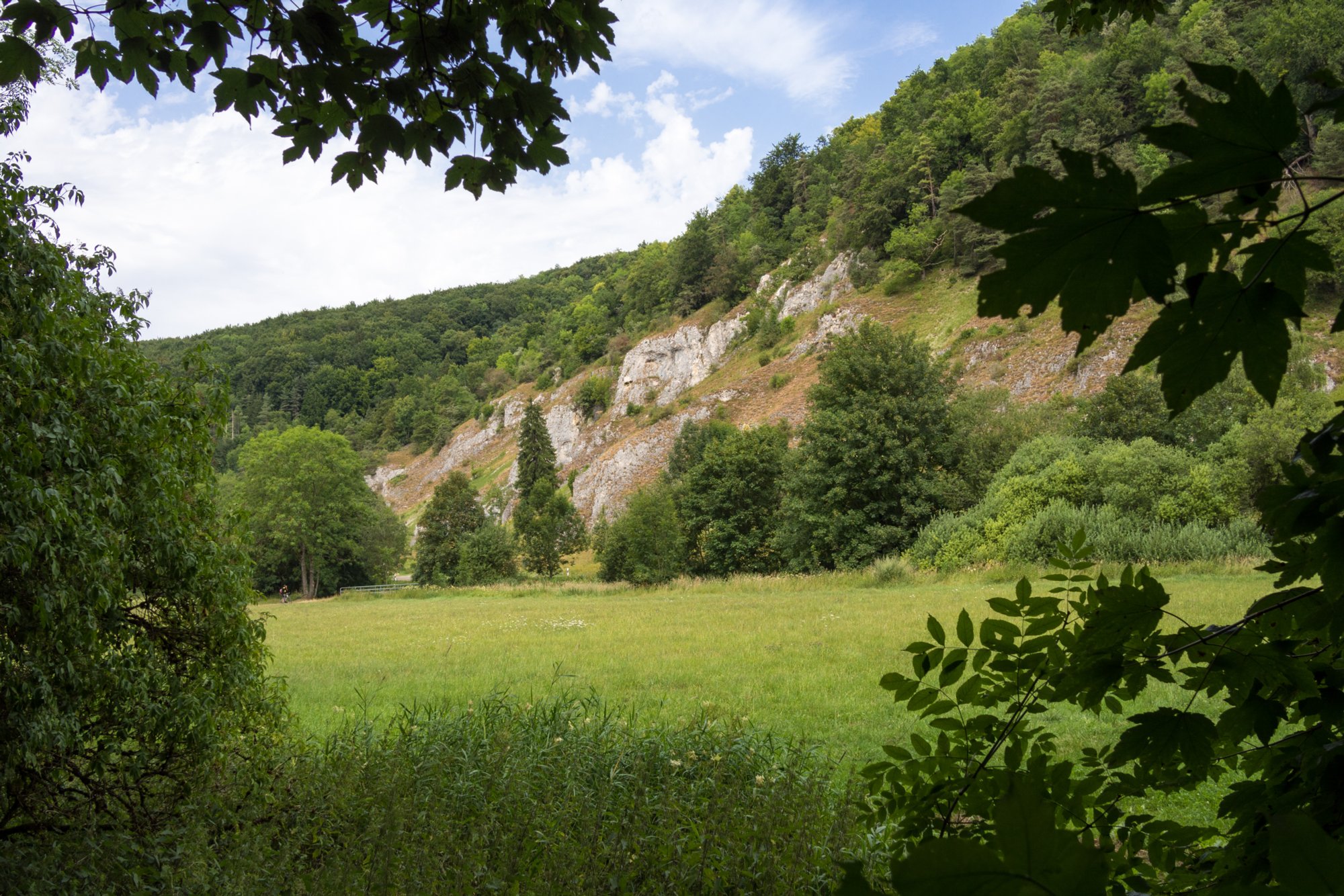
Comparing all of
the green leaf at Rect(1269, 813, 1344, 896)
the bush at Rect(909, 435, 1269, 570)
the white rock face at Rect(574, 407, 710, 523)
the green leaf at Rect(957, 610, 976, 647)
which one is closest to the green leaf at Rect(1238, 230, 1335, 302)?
the green leaf at Rect(1269, 813, 1344, 896)

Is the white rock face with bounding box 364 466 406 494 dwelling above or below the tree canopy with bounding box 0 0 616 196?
above

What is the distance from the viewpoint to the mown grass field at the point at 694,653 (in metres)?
8.04

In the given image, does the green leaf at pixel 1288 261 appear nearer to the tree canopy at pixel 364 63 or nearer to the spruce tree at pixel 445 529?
the tree canopy at pixel 364 63

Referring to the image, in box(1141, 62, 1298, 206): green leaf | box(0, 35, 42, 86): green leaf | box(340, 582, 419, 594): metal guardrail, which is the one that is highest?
box(0, 35, 42, 86): green leaf

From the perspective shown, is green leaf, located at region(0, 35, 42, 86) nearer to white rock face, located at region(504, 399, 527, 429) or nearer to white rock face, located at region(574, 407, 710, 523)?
white rock face, located at region(574, 407, 710, 523)

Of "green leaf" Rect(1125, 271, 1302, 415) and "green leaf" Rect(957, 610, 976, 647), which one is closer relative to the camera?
"green leaf" Rect(1125, 271, 1302, 415)

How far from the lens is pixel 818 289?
66.7 meters

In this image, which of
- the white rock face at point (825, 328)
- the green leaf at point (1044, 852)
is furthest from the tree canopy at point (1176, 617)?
the white rock face at point (825, 328)

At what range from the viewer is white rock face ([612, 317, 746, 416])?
238 feet

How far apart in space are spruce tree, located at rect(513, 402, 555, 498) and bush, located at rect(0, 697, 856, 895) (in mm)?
57567

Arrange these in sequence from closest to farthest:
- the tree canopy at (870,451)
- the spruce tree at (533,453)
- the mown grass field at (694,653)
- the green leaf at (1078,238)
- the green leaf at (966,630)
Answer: the green leaf at (1078,238) → the green leaf at (966,630) → the mown grass field at (694,653) → the tree canopy at (870,451) → the spruce tree at (533,453)

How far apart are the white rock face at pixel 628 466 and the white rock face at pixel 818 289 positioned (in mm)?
14389

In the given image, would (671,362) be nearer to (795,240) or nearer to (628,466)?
(628,466)

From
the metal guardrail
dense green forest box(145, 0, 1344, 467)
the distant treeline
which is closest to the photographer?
the distant treeline
